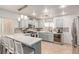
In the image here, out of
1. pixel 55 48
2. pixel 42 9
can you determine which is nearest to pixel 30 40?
pixel 55 48

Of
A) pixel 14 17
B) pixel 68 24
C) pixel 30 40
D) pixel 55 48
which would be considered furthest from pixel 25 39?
pixel 68 24

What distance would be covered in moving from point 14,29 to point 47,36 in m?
0.62

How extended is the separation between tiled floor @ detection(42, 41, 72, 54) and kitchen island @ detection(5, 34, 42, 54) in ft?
0.30

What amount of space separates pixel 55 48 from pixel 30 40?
1.54 ft

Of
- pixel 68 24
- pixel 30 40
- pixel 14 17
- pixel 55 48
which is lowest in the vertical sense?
pixel 55 48

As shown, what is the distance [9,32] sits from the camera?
1.57 m

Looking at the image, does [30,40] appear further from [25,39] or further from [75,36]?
[75,36]

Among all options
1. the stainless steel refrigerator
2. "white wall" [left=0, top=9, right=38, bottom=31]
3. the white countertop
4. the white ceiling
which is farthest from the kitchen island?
the stainless steel refrigerator

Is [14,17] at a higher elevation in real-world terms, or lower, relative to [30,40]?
higher

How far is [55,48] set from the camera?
5.03 ft

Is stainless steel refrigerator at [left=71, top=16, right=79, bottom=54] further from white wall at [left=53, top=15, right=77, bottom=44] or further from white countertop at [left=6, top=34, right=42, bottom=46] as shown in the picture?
white countertop at [left=6, top=34, right=42, bottom=46]

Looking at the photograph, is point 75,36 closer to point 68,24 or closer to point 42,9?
point 68,24

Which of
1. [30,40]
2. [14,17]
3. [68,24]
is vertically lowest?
[30,40]

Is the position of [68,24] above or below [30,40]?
above
